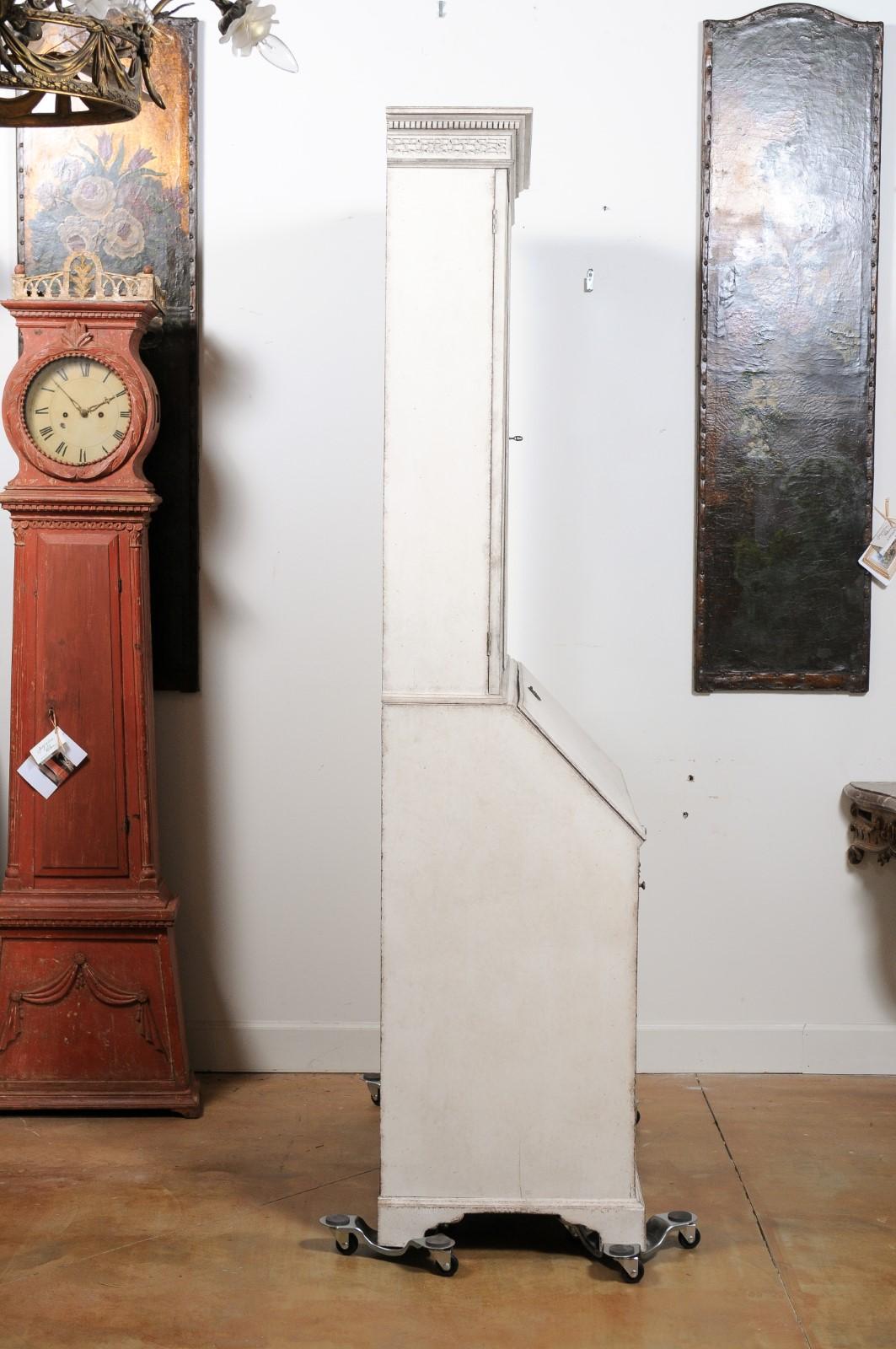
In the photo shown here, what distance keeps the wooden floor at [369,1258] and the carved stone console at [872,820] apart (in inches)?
26.8

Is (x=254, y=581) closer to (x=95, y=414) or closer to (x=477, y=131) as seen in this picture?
(x=95, y=414)

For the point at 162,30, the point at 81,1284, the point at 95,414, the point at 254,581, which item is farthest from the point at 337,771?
the point at 162,30

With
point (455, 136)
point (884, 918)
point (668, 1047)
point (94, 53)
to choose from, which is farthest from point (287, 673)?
point (94, 53)

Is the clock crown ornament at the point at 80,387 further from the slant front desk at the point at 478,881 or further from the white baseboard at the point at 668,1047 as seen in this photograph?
the white baseboard at the point at 668,1047

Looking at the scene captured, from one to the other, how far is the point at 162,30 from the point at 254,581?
59.7 inches

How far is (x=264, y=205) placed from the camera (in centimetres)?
361

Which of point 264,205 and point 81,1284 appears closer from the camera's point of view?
point 81,1284

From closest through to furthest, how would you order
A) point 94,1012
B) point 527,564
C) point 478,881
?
point 478,881 < point 94,1012 < point 527,564

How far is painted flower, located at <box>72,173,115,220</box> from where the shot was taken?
11.8 feet

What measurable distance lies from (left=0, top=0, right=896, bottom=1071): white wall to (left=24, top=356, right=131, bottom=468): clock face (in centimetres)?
34

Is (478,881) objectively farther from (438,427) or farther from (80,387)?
(80,387)

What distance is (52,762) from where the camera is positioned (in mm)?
3447

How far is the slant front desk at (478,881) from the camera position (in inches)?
103

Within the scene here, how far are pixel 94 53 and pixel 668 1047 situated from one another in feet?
9.81
